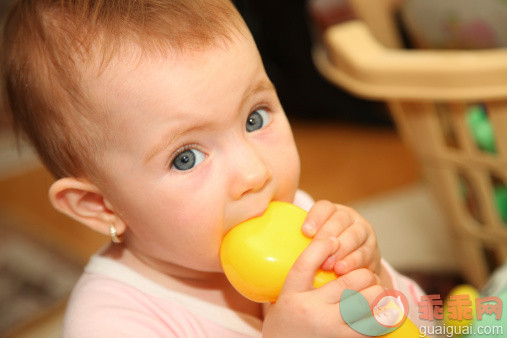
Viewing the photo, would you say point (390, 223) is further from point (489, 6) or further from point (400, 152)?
point (489, 6)

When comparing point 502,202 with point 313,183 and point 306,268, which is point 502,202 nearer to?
point 306,268

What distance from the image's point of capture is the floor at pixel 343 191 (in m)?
1.29

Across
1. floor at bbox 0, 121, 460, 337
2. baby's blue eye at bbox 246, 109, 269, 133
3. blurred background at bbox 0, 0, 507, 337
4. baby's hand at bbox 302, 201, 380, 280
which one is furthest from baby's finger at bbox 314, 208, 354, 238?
floor at bbox 0, 121, 460, 337

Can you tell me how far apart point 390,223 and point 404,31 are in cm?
51

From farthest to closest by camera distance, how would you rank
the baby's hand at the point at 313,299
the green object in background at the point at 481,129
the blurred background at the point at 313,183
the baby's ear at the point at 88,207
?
the blurred background at the point at 313,183, the green object in background at the point at 481,129, the baby's ear at the point at 88,207, the baby's hand at the point at 313,299

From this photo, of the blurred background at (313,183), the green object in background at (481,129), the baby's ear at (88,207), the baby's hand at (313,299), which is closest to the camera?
the baby's hand at (313,299)

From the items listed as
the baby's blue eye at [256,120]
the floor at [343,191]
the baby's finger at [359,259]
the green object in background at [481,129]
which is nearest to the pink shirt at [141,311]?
the baby's finger at [359,259]

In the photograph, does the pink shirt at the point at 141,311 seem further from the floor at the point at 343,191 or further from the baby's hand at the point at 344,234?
the floor at the point at 343,191

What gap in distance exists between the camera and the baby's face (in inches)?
20.3

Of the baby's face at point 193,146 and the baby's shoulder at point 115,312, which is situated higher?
the baby's face at point 193,146

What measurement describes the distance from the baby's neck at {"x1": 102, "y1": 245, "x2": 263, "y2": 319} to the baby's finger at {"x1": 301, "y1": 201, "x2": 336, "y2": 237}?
18 cm

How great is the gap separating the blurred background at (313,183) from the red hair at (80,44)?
14 cm

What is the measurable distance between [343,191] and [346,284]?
111cm

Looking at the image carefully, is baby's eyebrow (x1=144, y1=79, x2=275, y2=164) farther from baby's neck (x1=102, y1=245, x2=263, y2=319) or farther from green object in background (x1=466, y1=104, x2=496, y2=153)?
green object in background (x1=466, y1=104, x2=496, y2=153)
